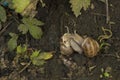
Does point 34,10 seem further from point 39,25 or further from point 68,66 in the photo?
point 68,66

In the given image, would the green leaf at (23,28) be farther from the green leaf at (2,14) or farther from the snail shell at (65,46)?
the snail shell at (65,46)

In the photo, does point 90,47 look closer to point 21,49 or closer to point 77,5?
point 77,5

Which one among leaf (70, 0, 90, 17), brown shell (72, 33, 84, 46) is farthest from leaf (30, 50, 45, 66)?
leaf (70, 0, 90, 17)

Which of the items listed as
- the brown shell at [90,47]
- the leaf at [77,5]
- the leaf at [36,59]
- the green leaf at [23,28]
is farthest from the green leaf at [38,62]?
the leaf at [77,5]

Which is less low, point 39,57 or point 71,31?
point 71,31

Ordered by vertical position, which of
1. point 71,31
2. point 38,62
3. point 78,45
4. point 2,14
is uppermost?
point 2,14

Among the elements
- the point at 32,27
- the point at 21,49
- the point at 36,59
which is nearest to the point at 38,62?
the point at 36,59
